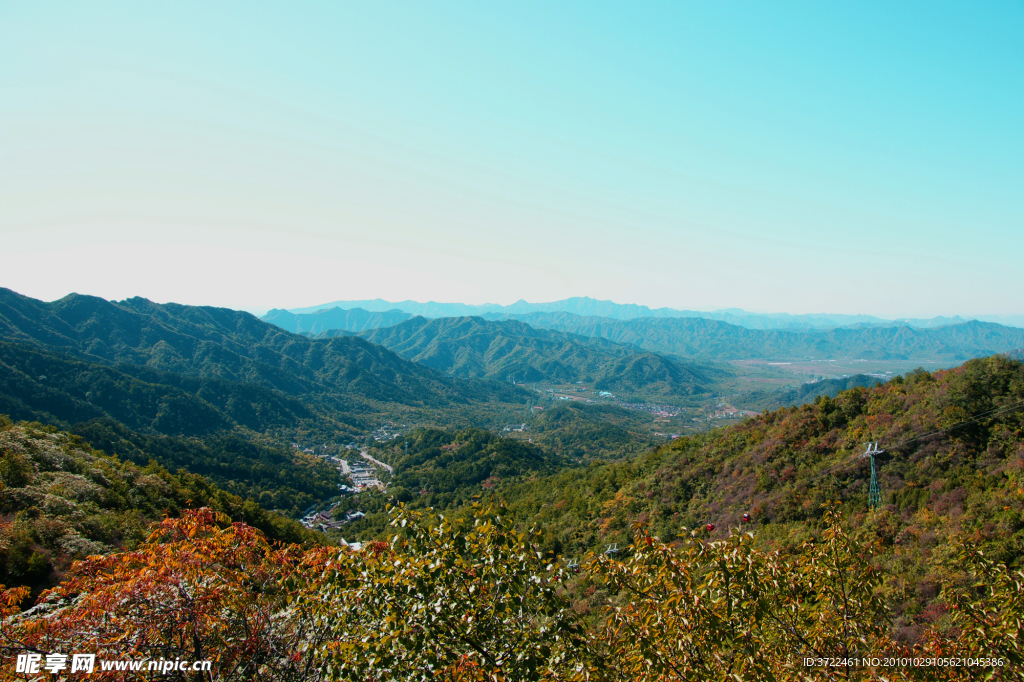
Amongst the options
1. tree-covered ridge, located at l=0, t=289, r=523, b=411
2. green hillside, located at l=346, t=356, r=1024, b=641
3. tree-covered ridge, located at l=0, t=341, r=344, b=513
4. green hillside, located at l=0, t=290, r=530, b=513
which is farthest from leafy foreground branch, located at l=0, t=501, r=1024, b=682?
tree-covered ridge, located at l=0, t=289, r=523, b=411

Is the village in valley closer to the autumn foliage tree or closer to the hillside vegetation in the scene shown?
the autumn foliage tree

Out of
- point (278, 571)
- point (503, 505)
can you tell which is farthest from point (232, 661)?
point (503, 505)

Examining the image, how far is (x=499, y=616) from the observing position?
5.89m

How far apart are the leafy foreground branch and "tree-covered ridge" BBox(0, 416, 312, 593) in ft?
37.5

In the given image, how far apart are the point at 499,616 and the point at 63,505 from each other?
2585 cm

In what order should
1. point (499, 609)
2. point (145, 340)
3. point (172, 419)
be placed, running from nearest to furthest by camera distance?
1. point (499, 609)
2. point (172, 419)
3. point (145, 340)

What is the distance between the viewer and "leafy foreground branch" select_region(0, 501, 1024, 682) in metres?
5.76

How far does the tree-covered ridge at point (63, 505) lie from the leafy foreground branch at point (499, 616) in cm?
1144

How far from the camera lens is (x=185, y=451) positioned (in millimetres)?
81812

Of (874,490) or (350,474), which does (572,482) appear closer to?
(874,490)

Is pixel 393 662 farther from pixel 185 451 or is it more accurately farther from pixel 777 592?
pixel 185 451

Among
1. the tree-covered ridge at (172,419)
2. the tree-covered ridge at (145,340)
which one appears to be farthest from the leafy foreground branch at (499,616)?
the tree-covered ridge at (145,340)

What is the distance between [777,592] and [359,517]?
79008 millimetres

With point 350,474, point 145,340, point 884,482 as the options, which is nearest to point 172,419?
point 350,474
